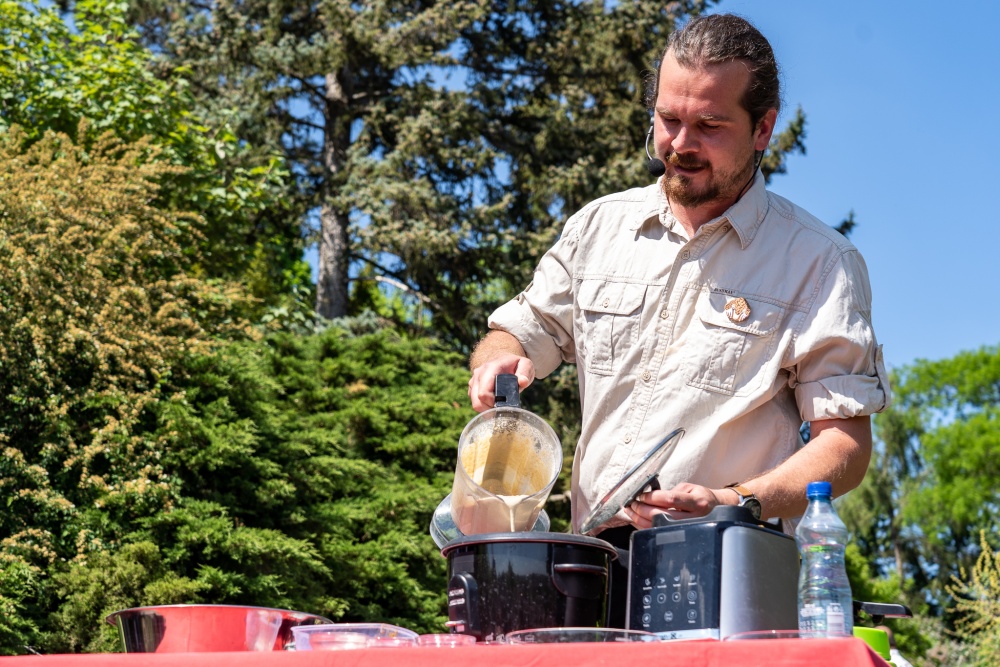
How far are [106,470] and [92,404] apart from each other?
38 cm

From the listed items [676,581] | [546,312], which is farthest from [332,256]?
[676,581]

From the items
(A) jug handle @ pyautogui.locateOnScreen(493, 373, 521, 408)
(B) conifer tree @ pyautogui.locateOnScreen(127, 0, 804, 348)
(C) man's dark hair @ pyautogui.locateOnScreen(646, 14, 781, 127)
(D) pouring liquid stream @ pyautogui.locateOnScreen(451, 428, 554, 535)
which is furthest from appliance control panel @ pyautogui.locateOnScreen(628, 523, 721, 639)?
(B) conifer tree @ pyautogui.locateOnScreen(127, 0, 804, 348)

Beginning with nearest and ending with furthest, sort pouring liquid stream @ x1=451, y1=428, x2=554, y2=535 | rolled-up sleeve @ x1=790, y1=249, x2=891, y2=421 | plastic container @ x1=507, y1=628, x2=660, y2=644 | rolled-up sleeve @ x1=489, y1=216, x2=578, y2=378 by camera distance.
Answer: plastic container @ x1=507, y1=628, x2=660, y2=644 < pouring liquid stream @ x1=451, y1=428, x2=554, y2=535 < rolled-up sleeve @ x1=790, y1=249, x2=891, y2=421 < rolled-up sleeve @ x1=489, y1=216, x2=578, y2=378

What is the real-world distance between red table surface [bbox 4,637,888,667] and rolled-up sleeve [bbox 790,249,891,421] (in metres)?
0.93

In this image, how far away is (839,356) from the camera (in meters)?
2.15

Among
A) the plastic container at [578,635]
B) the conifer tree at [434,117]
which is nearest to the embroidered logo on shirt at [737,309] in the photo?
the plastic container at [578,635]

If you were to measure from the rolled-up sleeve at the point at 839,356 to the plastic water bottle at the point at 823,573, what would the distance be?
54 cm

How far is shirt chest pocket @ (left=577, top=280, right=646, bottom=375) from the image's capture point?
2.31 m

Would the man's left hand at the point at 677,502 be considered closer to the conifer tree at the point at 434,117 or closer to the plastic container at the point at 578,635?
the plastic container at the point at 578,635

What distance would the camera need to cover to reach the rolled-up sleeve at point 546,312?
2.49 metres

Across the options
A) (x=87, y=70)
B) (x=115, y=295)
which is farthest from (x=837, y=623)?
(x=87, y=70)

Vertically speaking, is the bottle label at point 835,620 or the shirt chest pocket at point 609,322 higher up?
the shirt chest pocket at point 609,322

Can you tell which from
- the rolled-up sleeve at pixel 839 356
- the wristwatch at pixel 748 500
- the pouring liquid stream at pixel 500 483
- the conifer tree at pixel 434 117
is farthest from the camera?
the conifer tree at pixel 434 117

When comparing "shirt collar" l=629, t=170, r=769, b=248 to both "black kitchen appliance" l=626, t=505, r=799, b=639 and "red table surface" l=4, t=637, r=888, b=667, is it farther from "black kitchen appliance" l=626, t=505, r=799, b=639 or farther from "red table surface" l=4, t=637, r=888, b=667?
"red table surface" l=4, t=637, r=888, b=667
